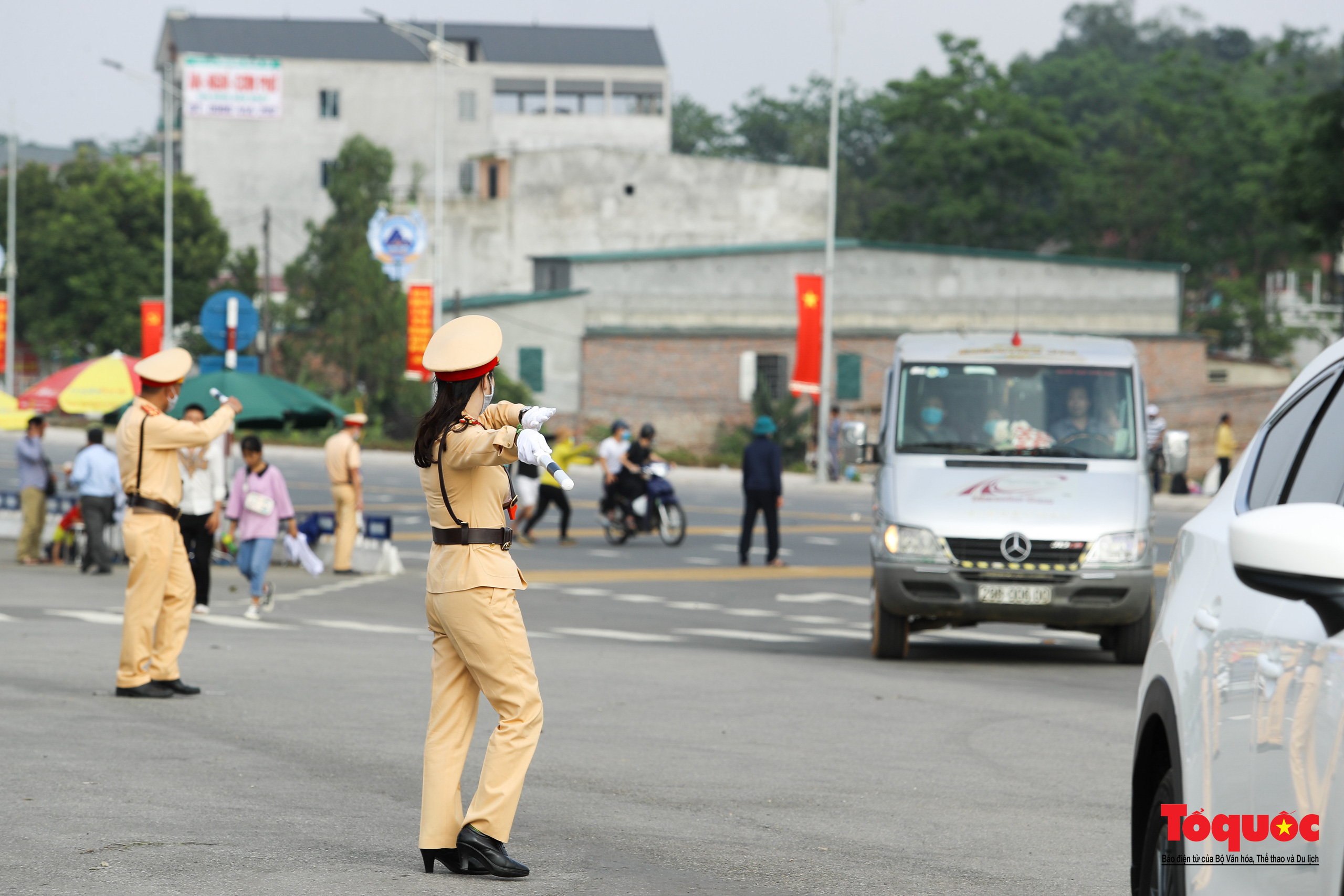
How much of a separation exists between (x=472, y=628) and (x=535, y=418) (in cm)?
76

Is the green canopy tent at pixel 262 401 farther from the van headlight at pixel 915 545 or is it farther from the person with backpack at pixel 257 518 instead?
the van headlight at pixel 915 545

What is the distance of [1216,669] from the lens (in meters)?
3.43

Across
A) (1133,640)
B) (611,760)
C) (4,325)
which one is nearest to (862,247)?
(4,325)

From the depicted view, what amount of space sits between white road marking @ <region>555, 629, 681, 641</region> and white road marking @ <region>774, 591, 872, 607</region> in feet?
10.8

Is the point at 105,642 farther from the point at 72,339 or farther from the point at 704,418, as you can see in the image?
the point at 72,339

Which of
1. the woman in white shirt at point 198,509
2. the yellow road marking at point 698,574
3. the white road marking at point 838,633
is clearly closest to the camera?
the woman in white shirt at point 198,509

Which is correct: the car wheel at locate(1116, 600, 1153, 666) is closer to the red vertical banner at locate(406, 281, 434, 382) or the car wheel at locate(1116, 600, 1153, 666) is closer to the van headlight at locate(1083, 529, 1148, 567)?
the van headlight at locate(1083, 529, 1148, 567)

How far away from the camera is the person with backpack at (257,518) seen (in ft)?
50.6

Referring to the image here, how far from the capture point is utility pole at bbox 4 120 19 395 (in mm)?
60503

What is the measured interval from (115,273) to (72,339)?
130 inches

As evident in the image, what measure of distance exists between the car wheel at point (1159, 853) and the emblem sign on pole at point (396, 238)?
158 ft

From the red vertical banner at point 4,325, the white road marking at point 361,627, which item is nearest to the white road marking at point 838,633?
the white road marking at point 361,627
